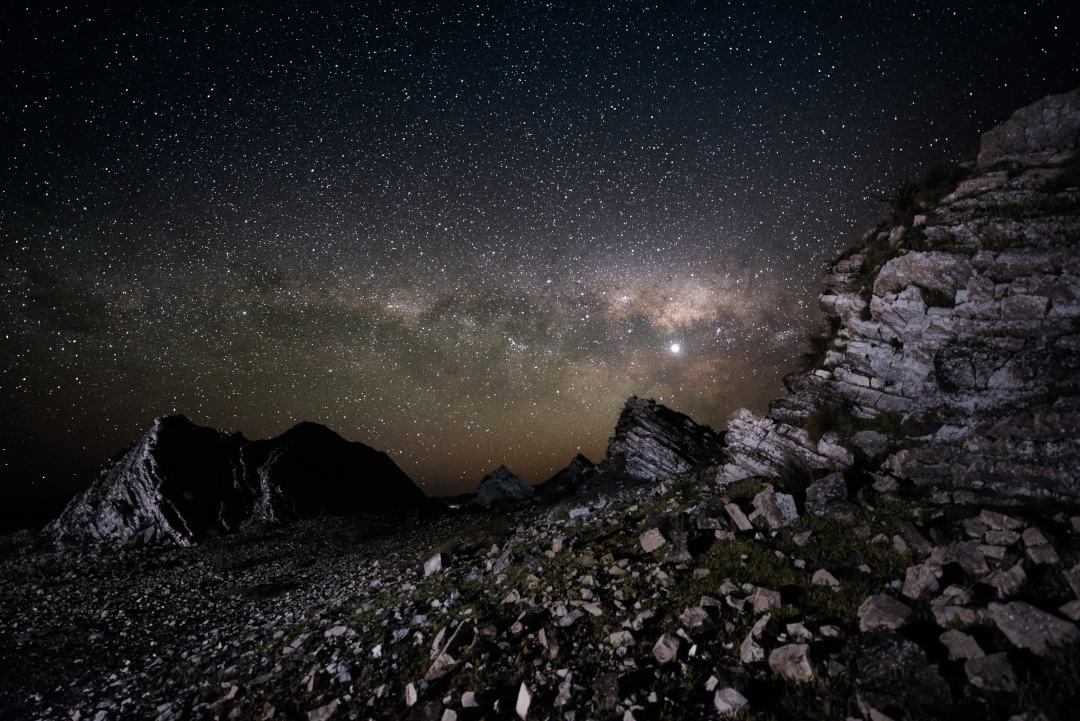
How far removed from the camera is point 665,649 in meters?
6.50

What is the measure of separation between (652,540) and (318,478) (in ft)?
89.4

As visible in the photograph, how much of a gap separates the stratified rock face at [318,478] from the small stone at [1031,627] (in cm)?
2884

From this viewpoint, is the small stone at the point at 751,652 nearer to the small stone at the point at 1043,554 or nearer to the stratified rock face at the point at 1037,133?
the small stone at the point at 1043,554

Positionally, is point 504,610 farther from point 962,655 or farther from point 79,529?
point 79,529

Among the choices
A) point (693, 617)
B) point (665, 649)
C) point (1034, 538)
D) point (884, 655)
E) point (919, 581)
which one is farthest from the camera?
point (693, 617)

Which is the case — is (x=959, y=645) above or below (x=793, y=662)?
above

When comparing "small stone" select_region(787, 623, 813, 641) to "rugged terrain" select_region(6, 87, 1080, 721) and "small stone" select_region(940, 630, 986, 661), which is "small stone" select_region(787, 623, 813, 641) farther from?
"small stone" select_region(940, 630, 986, 661)

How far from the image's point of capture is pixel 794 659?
5.68m

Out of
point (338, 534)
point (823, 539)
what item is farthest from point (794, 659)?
point (338, 534)

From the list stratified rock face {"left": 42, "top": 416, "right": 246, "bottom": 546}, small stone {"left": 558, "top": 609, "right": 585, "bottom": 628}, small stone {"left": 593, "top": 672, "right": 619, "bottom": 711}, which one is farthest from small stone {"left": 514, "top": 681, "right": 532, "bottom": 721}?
stratified rock face {"left": 42, "top": 416, "right": 246, "bottom": 546}

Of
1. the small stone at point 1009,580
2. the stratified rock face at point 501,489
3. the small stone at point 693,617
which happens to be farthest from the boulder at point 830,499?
the stratified rock face at point 501,489

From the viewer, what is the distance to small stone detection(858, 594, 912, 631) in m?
6.11

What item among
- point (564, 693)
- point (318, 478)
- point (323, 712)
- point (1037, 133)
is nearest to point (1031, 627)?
point (564, 693)

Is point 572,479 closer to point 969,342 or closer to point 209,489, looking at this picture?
point 969,342
